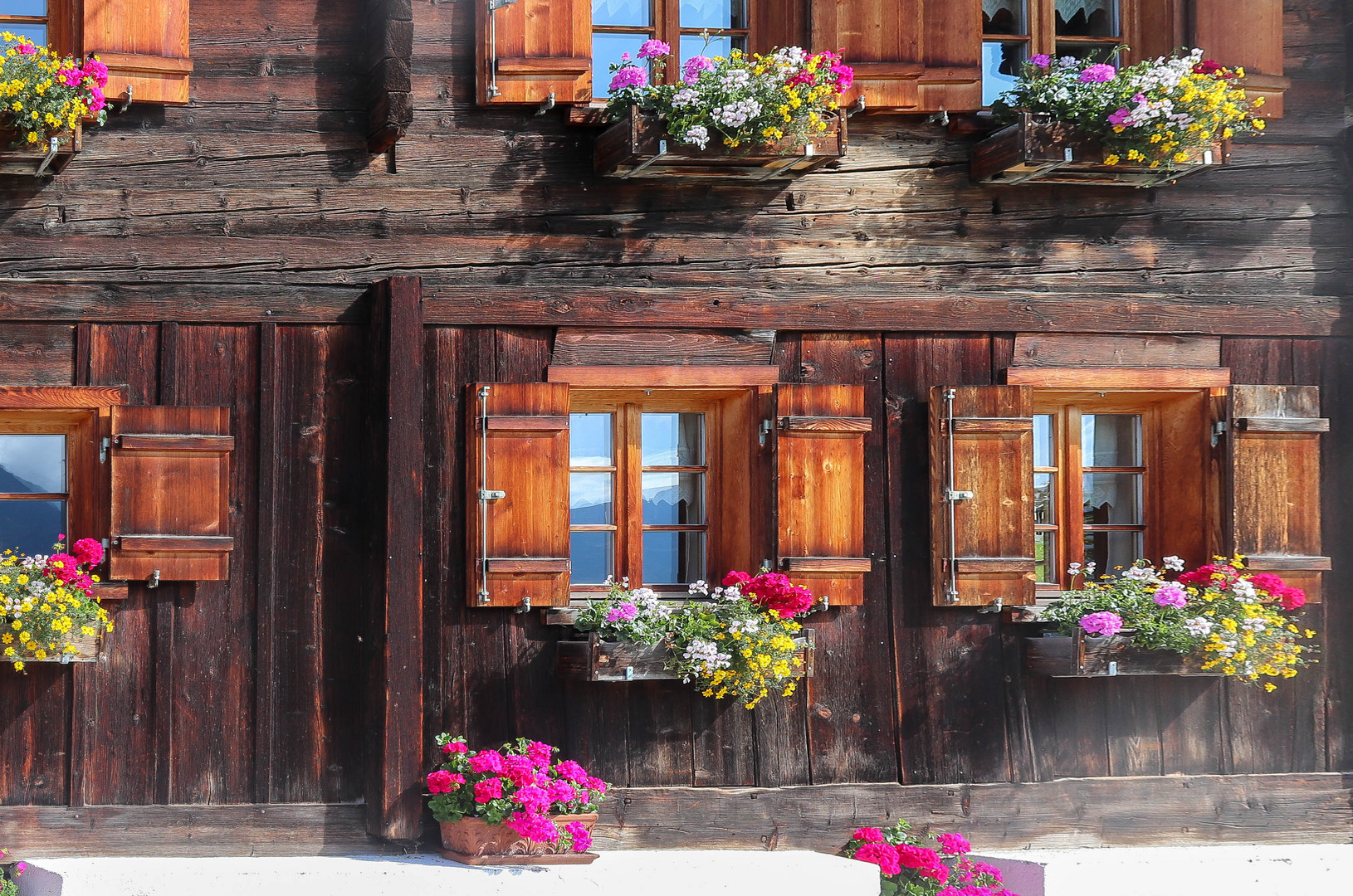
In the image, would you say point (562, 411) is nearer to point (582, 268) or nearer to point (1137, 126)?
point (582, 268)

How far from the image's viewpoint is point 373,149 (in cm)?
611

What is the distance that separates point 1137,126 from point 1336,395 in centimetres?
169

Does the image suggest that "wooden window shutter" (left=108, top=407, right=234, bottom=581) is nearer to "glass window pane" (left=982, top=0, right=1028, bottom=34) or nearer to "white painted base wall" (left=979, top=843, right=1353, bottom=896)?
"white painted base wall" (left=979, top=843, right=1353, bottom=896)

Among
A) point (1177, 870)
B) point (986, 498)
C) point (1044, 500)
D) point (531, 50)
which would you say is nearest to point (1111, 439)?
point (1044, 500)

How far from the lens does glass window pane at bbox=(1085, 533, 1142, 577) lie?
667 cm

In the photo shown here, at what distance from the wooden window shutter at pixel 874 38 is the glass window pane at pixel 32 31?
10.9 ft

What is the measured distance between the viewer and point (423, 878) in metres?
5.57

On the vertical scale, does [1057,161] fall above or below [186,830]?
above

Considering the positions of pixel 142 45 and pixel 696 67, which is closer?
pixel 142 45

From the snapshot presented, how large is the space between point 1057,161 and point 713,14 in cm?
171

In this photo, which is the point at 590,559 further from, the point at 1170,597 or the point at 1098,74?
the point at 1098,74

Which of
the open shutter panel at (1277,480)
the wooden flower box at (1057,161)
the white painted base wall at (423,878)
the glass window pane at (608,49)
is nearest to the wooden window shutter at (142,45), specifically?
the glass window pane at (608,49)

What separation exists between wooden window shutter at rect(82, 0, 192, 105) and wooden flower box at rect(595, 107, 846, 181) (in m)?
1.79

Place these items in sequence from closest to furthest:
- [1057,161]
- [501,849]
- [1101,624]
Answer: [501,849] < [1101,624] < [1057,161]
